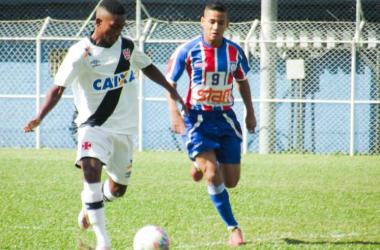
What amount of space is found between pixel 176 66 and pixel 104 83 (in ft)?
3.61

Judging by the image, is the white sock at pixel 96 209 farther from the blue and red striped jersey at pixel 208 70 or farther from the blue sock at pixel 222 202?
the blue and red striped jersey at pixel 208 70

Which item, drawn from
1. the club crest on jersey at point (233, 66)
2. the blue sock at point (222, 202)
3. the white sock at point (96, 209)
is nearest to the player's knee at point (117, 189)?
the blue sock at point (222, 202)

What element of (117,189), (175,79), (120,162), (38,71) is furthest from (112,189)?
(38,71)

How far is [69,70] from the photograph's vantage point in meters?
6.89

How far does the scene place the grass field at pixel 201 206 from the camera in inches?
305

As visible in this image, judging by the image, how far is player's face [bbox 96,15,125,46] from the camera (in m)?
6.86

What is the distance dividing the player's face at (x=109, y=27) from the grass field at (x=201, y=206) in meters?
1.75

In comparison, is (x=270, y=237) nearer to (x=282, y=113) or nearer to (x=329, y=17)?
(x=282, y=113)

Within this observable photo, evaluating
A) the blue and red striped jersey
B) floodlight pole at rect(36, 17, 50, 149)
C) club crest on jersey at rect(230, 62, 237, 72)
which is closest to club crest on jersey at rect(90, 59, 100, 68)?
the blue and red striped jersey

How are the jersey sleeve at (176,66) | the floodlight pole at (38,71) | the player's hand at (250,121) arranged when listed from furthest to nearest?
the floodlight pole at (38,71), the player's hand at (250,121), the jersey sleeve at (176,66)

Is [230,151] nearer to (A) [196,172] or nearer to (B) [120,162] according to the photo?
(A) [196,172]

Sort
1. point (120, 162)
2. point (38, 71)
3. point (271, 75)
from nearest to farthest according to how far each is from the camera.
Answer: point (120, 162)
point (271, 75)
point (38, 71)

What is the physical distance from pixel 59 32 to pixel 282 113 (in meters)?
5.51

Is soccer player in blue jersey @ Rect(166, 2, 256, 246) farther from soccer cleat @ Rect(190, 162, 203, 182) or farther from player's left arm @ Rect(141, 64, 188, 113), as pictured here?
player's left arm @ Rect(141, 64, 188, 113)
